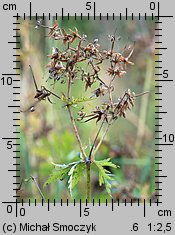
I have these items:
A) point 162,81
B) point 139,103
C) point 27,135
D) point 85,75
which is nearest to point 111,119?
point 85,75

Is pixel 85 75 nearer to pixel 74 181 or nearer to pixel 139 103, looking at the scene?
pixel 74 181

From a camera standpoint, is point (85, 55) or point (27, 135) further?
point (27, 135)

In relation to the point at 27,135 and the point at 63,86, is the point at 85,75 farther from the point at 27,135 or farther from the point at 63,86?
the point at 63,86

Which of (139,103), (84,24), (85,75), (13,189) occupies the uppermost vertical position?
(84,24)

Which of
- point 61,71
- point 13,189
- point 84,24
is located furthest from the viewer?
point 84,24

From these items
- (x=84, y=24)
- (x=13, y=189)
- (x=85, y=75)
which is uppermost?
(x=84, y=24)

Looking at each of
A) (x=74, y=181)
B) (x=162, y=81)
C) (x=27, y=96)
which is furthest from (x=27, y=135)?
(x=74, y=181)

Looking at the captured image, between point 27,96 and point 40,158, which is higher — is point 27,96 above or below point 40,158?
above

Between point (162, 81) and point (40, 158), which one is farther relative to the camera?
point (40, 158)

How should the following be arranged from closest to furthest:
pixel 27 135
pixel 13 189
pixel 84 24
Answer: pixel 13 189, pixel 27 135, pixel 84 24
